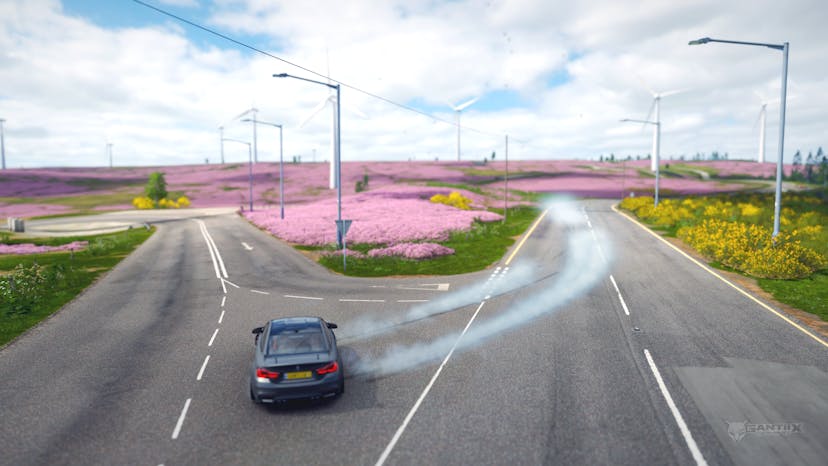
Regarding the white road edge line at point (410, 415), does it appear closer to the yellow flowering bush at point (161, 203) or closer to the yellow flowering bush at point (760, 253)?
the yellow flowering bush at point (760, 253)

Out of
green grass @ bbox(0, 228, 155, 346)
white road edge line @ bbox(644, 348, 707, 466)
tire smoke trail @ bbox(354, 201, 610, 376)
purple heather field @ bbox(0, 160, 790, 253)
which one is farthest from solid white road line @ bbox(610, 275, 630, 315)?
green grass @ bbox(0, 228, 155, 346)

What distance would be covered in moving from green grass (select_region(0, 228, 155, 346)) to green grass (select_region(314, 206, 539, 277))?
11.6 m

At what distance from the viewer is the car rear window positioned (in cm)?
969

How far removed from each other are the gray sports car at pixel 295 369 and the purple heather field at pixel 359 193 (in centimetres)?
1814

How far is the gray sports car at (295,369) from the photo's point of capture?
29.6 ft

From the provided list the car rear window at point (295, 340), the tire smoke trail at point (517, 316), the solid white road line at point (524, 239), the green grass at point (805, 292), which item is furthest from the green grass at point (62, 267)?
the green grass at point (805, 292)

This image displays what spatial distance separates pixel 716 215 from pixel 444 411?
3521 cm

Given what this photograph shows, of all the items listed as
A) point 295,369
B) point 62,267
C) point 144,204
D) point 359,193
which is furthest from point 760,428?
point 144,204

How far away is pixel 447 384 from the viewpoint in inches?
409

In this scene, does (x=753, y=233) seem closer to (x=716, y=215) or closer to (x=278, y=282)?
(x=716, y=215)

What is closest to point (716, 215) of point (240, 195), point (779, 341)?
point (779, 341)

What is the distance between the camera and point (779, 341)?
12.9 meters

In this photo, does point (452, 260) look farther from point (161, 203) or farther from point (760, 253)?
point (161, 203)

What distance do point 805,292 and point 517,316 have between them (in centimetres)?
1170
